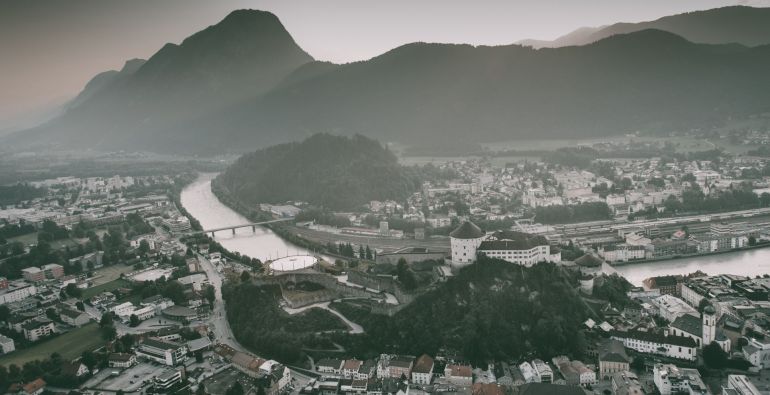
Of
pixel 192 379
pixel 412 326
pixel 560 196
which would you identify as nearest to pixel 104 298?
pixel 192 379

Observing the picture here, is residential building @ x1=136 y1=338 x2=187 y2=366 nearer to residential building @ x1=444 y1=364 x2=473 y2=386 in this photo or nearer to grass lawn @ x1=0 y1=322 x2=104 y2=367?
grass lawn @ x1=0 y1=322 x2=104 y2=367

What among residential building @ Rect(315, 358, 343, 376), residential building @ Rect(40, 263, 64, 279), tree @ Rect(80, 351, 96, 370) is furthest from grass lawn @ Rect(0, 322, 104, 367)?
residential building @ Rect(315, 358, 343, 376)

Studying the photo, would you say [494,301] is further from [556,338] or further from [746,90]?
[746,90]

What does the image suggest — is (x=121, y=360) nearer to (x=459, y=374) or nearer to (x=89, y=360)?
(x=89, y=360)

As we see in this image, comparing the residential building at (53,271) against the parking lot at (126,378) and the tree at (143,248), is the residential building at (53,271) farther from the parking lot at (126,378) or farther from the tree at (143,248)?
the parking lot at (126,378)

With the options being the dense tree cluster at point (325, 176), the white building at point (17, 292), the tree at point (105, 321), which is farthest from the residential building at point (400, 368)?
the dense tree cluster at point (325, 176)

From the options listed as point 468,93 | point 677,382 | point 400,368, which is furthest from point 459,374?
point 468,93

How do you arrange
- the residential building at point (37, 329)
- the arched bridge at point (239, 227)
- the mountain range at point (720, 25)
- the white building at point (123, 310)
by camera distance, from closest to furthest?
1. the residential building at point (37, 329)
2. the white building at point (123, 310)
3. the arched bridge at point (239, 227)
4. the mountain range at point (720, 25)
